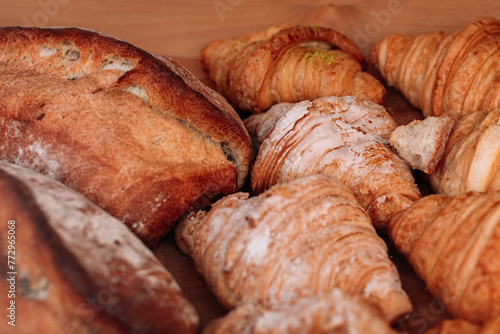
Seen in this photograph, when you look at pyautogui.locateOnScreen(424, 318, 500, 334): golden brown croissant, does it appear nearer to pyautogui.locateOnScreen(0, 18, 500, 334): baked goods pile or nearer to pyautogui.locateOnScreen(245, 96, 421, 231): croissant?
pyautogui.locateOnScreen(0, 18, 500, 334): baked goods pile

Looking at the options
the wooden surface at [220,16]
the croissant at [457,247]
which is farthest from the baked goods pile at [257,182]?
the wooden surface at [220,16]

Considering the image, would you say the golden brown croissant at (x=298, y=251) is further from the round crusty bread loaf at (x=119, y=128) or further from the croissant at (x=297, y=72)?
the croissant at (x=297, y=72)

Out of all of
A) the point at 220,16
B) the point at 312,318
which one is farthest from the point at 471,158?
the point at 220,16

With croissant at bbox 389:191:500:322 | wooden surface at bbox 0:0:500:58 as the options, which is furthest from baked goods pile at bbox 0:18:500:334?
wooden surface at bbox 0:0:500:58

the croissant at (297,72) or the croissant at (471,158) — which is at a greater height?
the croissant at (297,72)

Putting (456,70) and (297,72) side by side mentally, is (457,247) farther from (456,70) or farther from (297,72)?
(297,72)

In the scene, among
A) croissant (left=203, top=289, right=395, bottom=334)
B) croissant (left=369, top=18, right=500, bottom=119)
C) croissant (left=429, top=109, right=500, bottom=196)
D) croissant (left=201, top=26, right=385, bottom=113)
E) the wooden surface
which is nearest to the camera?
croissant (left=203, top=289, right=395, bottom=334)

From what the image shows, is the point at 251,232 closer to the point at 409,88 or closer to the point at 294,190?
the point at 294,190
